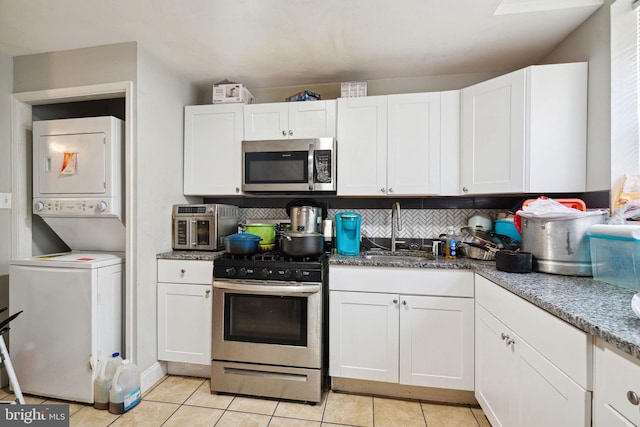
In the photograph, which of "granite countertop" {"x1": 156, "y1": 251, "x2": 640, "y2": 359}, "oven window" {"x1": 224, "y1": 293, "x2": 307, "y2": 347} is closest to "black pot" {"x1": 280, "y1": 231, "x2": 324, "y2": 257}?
"oven window" {"x1": 224, "y1": 293, "x2": 307, "y2": 347}

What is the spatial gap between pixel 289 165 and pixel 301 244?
→ 2.29 feet

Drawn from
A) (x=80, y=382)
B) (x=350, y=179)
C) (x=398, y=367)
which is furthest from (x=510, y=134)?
(x=80, y=382)

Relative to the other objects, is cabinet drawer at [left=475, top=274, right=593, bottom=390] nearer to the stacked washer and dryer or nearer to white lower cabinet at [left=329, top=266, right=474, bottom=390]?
white lower cabinet at [left=329, top=266, right=474, bottom=390]

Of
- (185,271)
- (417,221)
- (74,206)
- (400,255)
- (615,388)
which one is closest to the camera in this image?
(615,388)

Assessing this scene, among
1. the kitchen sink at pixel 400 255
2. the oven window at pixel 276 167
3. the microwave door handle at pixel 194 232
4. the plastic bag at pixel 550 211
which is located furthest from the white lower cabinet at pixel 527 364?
the microwave door handle at pixel 194 232

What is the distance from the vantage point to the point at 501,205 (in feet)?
7.44

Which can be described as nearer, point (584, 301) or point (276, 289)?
point (584, 301)

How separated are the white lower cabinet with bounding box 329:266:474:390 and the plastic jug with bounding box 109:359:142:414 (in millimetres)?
1276

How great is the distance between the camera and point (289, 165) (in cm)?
223

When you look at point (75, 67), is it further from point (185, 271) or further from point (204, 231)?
point (185, 271)

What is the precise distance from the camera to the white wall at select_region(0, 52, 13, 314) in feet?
6.56

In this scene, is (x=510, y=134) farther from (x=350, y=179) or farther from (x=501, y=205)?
(x=350, y=179)

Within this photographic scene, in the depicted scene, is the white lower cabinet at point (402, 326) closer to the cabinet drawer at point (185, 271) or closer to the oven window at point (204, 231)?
the cabinet drawer at point (185, 271)

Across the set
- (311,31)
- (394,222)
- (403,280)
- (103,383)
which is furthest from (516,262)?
(103,383)
